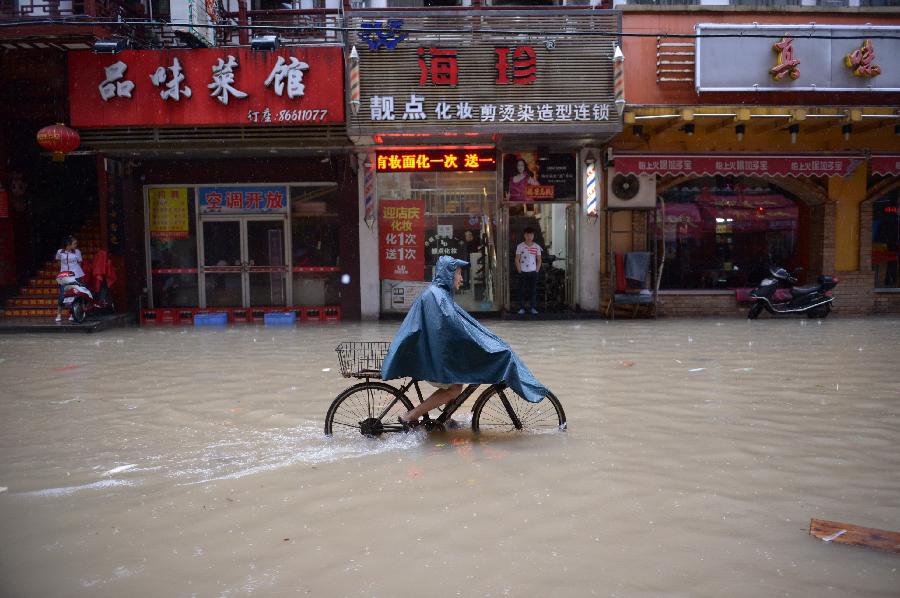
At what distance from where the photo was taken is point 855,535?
13.6 ft

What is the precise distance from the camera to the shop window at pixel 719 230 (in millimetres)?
16484

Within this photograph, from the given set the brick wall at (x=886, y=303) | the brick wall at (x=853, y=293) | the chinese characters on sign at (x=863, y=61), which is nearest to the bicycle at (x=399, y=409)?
the chinese characters on sign at (x=863, y=61)

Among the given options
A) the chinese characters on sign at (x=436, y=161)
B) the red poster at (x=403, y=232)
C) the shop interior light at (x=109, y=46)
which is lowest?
the red poster at (x=403, y=232)

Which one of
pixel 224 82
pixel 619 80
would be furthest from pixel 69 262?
pixel 619 80

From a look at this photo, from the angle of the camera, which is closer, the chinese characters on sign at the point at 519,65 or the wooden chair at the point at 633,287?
the chinese characters on sign at the point at 519,65

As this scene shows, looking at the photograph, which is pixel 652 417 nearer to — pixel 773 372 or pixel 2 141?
pixel 773 372

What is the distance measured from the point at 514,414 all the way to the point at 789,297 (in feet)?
37.0

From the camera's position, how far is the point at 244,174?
16.2 meters

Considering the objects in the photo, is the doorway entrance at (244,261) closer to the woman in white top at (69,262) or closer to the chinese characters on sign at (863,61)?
the woman in white top at (69,262)

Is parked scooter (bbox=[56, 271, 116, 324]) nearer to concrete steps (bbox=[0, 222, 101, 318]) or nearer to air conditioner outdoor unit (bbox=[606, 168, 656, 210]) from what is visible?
concrete steps (bbox=[0, 222, 101, 318])

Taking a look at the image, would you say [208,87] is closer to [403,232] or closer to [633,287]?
[403,232]

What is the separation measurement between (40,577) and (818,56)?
15.8m

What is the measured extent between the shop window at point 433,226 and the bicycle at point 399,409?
385 inches

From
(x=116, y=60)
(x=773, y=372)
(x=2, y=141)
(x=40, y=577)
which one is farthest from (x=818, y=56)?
(x=2, y=141)
